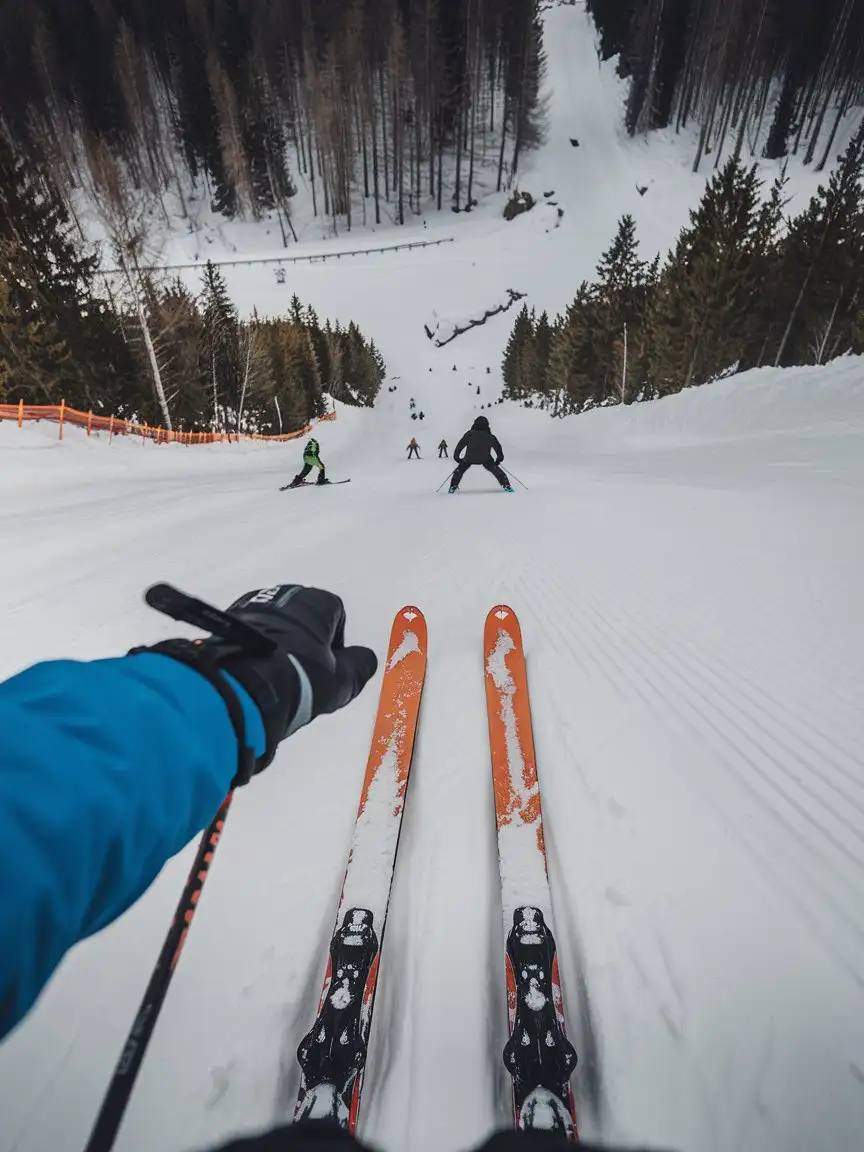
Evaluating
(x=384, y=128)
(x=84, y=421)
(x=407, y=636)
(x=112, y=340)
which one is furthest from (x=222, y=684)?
(x=384, y=128)

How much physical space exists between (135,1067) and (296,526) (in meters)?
5.71

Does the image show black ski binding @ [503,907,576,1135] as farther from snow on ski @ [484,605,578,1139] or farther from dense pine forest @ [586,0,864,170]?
dense pine forest @ [586,0,864,170]

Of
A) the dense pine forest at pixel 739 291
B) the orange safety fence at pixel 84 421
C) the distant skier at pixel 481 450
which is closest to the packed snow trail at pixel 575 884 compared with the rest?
the distant skier at pixel 481 450

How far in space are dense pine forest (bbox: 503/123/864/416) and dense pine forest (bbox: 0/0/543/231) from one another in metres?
42.8

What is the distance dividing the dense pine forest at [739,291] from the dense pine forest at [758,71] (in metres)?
35.2

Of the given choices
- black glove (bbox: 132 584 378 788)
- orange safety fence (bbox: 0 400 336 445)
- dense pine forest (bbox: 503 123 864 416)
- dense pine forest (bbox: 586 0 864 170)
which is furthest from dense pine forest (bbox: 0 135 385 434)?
dense pine forest (bbox: 586 0 864 170)

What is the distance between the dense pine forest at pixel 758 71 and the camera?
50219 millimetres

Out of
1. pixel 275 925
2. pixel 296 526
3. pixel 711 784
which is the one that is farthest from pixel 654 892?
pixel 296 526

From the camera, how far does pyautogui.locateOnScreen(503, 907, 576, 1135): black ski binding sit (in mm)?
1108

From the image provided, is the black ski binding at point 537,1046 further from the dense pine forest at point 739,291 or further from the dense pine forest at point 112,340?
the dense pine forest at point 739,291

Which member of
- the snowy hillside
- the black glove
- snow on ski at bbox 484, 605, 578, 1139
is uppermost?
the black glove

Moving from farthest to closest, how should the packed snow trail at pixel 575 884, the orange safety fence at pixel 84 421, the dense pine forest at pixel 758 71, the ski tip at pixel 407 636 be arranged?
the dense pine forest at pixel 758 71 → the orange safety fence at pixel 84 421 → the ski tip at pixel 407 636 → the packed snow trail at pixel 575 884

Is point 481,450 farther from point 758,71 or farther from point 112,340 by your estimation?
point 758,71

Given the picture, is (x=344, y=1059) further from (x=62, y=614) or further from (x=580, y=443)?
(x=580, y=443)
